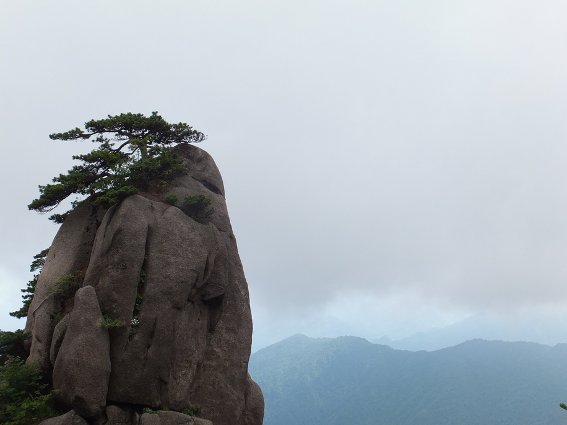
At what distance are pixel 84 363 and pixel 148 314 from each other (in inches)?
170

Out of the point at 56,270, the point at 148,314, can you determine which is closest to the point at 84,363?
the point at 148,314

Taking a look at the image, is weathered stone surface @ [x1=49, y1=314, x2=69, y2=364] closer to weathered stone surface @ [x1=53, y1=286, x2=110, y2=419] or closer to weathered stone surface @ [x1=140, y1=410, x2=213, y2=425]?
weathered stone surface @ [x1=53, y1=286, x2=110, y2=419]

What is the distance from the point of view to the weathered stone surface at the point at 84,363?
79.0 ft

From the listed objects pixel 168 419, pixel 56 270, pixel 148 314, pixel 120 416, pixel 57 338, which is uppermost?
pixel 56 270

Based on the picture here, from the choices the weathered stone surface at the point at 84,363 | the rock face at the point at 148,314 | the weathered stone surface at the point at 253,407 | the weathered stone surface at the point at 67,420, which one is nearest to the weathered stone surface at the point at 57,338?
the rock face at the point at 148,314

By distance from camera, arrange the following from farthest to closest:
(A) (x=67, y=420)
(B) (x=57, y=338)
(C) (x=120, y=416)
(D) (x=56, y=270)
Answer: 1. (D) (x=56, y=270)
2. (B) (x=57, y=338)
3. (C) (x=120, y=416)
4. (A) (x=67, y=420)

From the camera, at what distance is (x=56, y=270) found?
99.5 feet

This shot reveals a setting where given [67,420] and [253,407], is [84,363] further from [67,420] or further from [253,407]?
[253,407]

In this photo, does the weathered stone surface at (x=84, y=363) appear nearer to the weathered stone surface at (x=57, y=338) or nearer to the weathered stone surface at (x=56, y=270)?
the weathered stone surface at (x=57, y=338)

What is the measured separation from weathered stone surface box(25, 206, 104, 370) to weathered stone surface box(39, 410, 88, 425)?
3.83 m

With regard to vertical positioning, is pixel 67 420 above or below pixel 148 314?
below

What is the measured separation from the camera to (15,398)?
24172 millimetres

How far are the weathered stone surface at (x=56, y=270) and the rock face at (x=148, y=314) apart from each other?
2.8 inches

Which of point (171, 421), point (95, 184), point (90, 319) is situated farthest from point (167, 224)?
point (171, 421)
